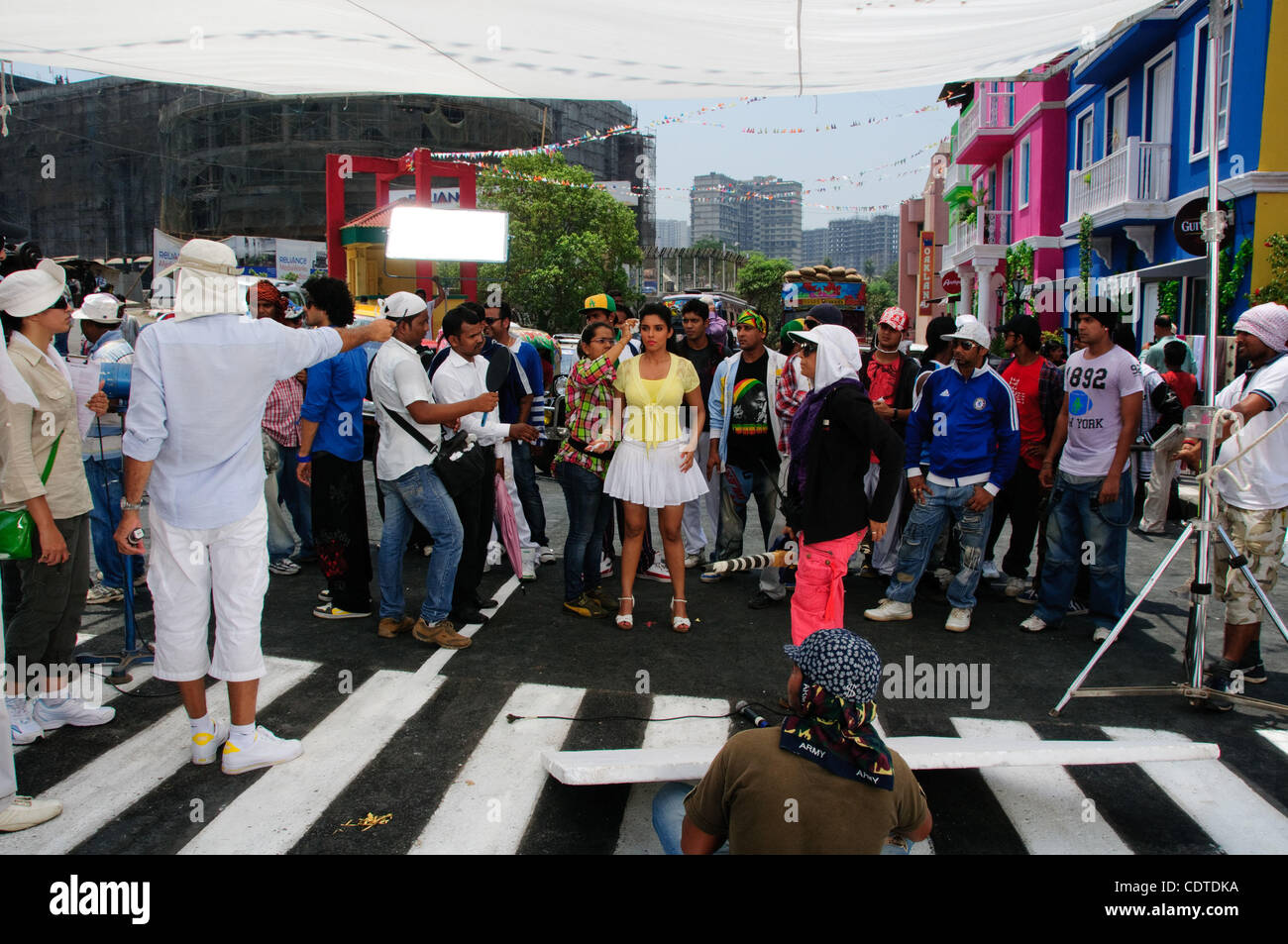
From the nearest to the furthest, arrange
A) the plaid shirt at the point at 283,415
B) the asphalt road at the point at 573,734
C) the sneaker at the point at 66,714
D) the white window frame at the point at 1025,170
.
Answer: the asphalt road at the point at 573,734 → the sneaker at the point at 66,714 → the plaid shirt at the point at 283,415 → the white window frame at the point at 1025,170

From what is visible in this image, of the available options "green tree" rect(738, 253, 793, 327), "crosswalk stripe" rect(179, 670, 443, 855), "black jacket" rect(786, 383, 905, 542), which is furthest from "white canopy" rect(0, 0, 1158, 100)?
"green tree" rect(738, 253, 793, 327)

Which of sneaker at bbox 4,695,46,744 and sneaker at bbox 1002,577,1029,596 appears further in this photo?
sneaker at bbox 1002,577,1029,596

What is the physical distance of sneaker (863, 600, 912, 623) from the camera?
21.6ft

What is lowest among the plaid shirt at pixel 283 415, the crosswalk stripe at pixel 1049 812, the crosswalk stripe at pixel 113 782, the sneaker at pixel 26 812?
the crosswalk stripe at pixel 1049 812

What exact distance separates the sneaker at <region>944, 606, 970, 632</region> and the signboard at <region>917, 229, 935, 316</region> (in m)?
48.0

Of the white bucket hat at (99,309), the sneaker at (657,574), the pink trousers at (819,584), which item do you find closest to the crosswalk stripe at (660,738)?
the pink trousers at (819,584)

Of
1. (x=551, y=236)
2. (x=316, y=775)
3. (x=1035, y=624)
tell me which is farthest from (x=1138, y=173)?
(x=551, y=236)

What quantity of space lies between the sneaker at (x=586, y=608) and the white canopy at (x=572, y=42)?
11.2ft

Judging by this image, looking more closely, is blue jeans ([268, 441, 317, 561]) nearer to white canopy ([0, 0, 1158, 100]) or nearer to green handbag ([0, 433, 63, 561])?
white canopy ([0, 0, 1158, 100])

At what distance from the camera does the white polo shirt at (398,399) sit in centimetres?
566

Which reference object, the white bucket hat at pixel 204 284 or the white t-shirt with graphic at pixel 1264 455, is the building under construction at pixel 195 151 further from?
the white t-shirt with graphic at pixel 1264 455

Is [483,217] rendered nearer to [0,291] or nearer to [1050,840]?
[0,291]

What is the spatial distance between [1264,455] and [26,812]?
20.3 ft
